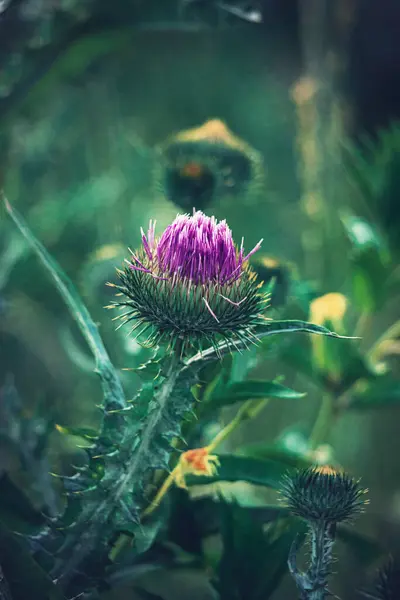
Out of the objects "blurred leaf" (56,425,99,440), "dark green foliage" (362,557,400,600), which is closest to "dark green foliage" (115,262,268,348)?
"blurred leaf" (56,425,99,440)

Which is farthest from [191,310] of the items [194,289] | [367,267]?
[367,267]

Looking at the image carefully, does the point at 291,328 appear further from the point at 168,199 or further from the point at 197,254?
the point at 168,199

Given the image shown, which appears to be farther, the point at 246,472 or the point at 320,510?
the point at 246,472

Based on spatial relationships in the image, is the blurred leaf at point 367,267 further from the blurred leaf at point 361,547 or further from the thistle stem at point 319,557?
the thistle stem at point 319,557

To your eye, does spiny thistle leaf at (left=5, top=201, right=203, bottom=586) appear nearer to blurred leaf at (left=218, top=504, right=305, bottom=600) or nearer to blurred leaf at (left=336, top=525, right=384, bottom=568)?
blurred leaf at (left=218, top=504, right=305, bottom=600)

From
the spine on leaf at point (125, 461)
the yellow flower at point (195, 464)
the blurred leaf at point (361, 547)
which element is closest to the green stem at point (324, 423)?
the blurred leaf at point (361, 547)

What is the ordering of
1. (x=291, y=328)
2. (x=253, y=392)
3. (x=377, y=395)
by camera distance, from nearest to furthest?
1. (x=291, y=328)
2. (x=253, y=392)
3. (x=377, y=395)

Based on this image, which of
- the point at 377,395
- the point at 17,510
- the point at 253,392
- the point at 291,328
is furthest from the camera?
the point at 377,395
